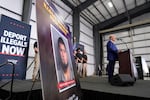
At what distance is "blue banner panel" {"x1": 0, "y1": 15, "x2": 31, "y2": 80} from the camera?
2.43 meters

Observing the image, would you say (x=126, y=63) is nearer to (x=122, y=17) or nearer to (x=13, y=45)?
(x=13, y=45)

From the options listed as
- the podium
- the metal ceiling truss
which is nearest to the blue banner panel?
the podium

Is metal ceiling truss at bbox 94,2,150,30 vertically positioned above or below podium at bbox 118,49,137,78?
above

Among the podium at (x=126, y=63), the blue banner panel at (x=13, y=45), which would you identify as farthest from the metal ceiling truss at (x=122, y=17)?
the blue banner panel at (x=13, y=45)

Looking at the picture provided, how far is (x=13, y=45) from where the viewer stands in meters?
2.60

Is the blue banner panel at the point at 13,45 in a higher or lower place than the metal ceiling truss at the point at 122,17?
lower

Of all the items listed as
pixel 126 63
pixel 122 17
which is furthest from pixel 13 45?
pixel 122 17

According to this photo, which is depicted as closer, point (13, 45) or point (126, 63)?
point (126, 63)

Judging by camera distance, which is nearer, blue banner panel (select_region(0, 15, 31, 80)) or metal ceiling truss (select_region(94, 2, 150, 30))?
blue banner panel (select_region(0, 15, 31, 80))

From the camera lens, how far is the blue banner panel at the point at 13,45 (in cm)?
243

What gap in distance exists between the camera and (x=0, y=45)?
2.39 meters

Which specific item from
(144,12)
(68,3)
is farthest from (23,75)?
(144,12)

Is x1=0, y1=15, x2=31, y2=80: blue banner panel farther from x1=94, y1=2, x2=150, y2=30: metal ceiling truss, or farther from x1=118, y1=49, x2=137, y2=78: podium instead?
x1=94, y1=2, x2=150, y2=30: metal ceiling truss

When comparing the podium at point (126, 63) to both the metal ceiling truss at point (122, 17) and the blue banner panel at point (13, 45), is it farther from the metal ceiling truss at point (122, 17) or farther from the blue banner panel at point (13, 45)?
the metal ceiling truss at point (122, 17)
